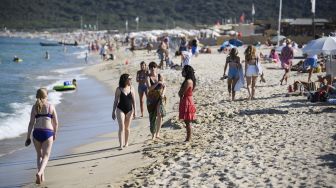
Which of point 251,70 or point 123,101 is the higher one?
point 251,70

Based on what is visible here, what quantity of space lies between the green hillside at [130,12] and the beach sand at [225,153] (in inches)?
3890

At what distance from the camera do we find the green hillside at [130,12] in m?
125

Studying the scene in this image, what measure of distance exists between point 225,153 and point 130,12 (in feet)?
474

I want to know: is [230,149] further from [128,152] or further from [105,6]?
[105,6]

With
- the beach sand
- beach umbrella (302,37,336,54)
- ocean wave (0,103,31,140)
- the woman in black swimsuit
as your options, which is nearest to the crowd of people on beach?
the woman in black swimsuit

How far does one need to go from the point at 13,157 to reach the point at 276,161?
187 inches

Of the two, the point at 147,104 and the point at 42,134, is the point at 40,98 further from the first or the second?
the point at 147,104

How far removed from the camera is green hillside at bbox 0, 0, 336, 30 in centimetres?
12475

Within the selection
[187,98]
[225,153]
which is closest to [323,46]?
[187,98]

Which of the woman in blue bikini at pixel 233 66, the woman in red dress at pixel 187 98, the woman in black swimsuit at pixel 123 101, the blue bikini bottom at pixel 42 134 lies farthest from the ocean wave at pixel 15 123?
the woman in blue bikini at pixel 233 66

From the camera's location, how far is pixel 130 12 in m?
149

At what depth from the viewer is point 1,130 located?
1098cm

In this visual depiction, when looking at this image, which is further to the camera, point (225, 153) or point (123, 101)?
point (123, 101)

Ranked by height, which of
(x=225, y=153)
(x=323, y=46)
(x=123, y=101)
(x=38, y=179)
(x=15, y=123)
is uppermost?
(x=323, y=46)
